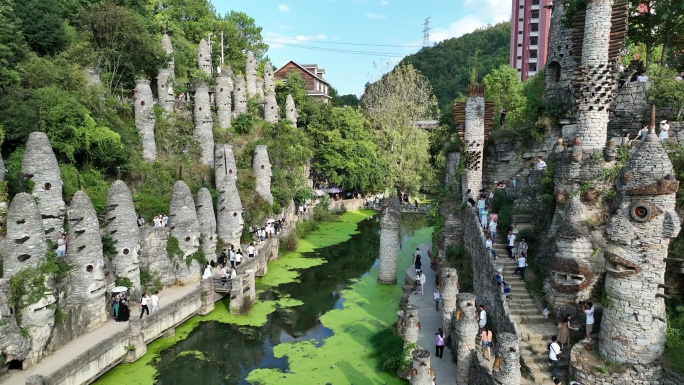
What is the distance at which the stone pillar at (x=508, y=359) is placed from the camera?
389 inches

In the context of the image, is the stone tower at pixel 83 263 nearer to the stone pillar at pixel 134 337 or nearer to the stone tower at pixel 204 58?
the stone pillar at pixel 134 337

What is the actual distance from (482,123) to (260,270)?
41.8 ft

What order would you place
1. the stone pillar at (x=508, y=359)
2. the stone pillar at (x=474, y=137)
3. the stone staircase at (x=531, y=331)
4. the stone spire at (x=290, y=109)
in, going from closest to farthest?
the stone pillar at (x=508, y=359)
the stone staircase at (x=531, y=331)
the stone pillar at (x=474, y=137)
the stone spire at (x=290, y=109)

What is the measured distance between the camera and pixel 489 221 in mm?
16953

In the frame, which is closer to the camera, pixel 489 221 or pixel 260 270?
pixel 489 221

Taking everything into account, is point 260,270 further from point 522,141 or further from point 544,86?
Result: point 544,86

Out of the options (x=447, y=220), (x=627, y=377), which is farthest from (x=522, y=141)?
(x=627, y=377)

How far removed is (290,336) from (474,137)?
34.7 feet

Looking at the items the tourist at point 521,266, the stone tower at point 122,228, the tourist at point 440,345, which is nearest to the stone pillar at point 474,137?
the tourist at point 521,266

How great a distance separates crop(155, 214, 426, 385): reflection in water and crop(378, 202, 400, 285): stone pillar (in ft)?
7.29

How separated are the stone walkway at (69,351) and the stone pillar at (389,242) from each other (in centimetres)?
934

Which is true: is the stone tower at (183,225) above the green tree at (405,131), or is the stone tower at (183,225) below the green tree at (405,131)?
below

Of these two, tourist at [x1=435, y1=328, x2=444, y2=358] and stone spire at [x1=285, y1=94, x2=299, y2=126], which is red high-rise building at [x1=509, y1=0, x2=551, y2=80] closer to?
stone spire at [x1=285, y1=94, x2=299, y2=126]

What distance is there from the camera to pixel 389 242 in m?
21.0
